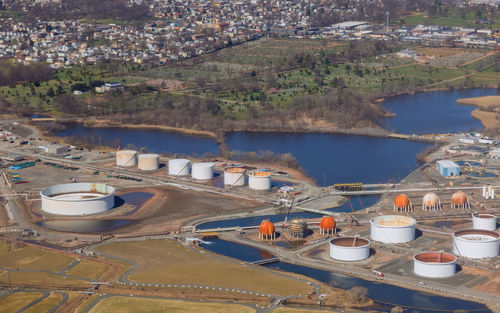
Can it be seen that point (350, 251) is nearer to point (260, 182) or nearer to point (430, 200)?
point (430, 200)

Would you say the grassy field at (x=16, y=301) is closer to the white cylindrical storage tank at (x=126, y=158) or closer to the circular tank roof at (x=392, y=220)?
the circular tank roof at (x=392, y=220)

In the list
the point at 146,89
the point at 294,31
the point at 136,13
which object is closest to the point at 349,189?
the point at 146,89

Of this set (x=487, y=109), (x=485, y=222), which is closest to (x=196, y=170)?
(x=485, y=222)

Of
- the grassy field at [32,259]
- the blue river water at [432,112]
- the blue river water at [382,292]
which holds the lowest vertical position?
the blue river water at [382,292]

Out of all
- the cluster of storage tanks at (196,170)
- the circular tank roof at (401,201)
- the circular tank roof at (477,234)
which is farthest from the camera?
the cluster of storage tanks at (196,170)

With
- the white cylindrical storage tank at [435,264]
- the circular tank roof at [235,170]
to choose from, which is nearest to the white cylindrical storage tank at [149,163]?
the circular tank roof at [235,170]

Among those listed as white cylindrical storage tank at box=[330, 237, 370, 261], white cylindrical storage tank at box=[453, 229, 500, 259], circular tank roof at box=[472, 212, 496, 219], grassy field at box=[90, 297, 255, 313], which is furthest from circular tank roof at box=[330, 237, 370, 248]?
grassy field at box=[90, 297, 255, 313]
